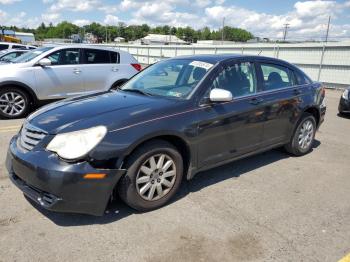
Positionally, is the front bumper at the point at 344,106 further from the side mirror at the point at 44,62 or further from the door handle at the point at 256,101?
the side mirror at the point at 44,62

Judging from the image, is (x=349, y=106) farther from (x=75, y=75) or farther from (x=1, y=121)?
(x=1, y=121)

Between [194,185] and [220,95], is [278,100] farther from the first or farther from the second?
[194,185]

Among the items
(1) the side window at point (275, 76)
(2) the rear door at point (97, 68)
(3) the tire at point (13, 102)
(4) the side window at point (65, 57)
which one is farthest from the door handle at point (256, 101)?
(3) the tire at point (13, 102)

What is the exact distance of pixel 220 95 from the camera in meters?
4.02

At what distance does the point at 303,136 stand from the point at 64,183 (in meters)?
4.02

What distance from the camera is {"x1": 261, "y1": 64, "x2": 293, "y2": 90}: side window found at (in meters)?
5.01

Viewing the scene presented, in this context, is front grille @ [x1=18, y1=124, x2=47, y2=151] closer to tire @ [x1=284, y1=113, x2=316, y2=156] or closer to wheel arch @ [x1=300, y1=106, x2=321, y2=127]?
tire @ [x1=284, y1=113, x2=316, y2=156]

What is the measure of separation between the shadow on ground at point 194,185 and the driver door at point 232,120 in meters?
0.41

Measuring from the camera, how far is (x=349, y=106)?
9.34 metres

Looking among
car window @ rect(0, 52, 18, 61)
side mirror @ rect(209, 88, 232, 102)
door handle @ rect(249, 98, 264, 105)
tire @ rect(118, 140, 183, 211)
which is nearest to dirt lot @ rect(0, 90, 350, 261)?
tire @ rect(118, 140, 183, 211)

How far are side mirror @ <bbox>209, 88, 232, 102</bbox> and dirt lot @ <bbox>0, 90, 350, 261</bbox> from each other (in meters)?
1.13

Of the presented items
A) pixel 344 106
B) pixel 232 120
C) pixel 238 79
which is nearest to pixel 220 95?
pixel 232 120

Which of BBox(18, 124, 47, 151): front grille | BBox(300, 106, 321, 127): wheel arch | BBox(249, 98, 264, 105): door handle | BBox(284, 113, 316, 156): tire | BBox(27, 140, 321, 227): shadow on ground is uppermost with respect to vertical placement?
BBox(249, 98, 264, 105): door handle

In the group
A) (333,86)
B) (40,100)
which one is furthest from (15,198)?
(333,86)
